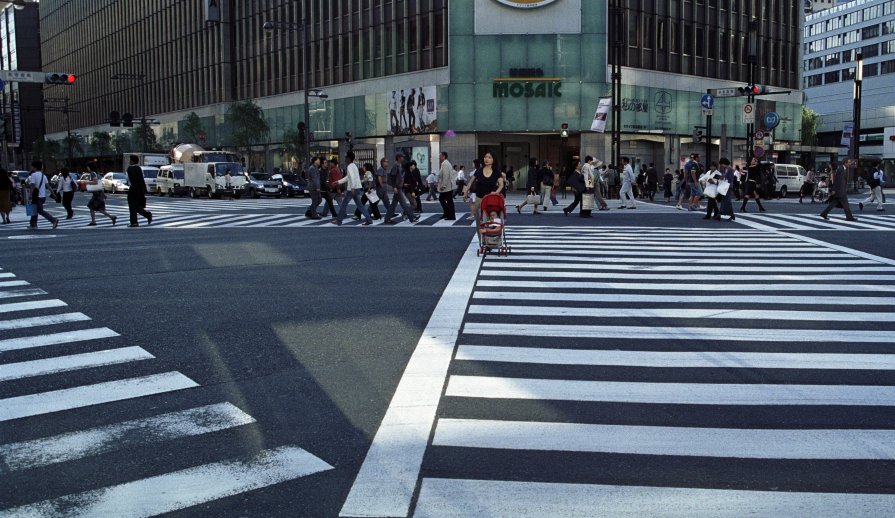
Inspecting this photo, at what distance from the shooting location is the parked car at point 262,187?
155 feet

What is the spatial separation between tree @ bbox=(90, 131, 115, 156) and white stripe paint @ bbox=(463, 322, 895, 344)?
92265 mm

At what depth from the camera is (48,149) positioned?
11050 cm

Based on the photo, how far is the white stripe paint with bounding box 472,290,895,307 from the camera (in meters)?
9.69

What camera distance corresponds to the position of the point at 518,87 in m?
52.2

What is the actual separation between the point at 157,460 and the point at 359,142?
179ft

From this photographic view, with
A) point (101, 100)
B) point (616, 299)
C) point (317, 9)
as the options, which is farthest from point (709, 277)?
point (101, 100)

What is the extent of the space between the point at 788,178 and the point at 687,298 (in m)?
40.0

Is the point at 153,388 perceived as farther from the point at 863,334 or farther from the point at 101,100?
the point at 101,100

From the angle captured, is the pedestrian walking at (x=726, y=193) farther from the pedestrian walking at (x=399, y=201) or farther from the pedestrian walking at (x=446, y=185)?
the pedestrian walking at (x=399, y=201)

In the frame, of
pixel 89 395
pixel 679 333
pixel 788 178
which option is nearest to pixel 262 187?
pixel 788 178

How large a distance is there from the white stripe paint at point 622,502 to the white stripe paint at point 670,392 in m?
1.55

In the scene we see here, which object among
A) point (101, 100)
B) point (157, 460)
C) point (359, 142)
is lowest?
point (157, 460)

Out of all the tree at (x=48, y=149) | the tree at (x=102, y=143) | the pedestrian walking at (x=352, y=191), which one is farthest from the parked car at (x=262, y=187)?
the tree at (x=48, y=149)

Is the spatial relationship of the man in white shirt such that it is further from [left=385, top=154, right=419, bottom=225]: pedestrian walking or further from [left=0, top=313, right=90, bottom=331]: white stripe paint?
[left=0, top=313, right=90, bottom=331]: white stripe paint
